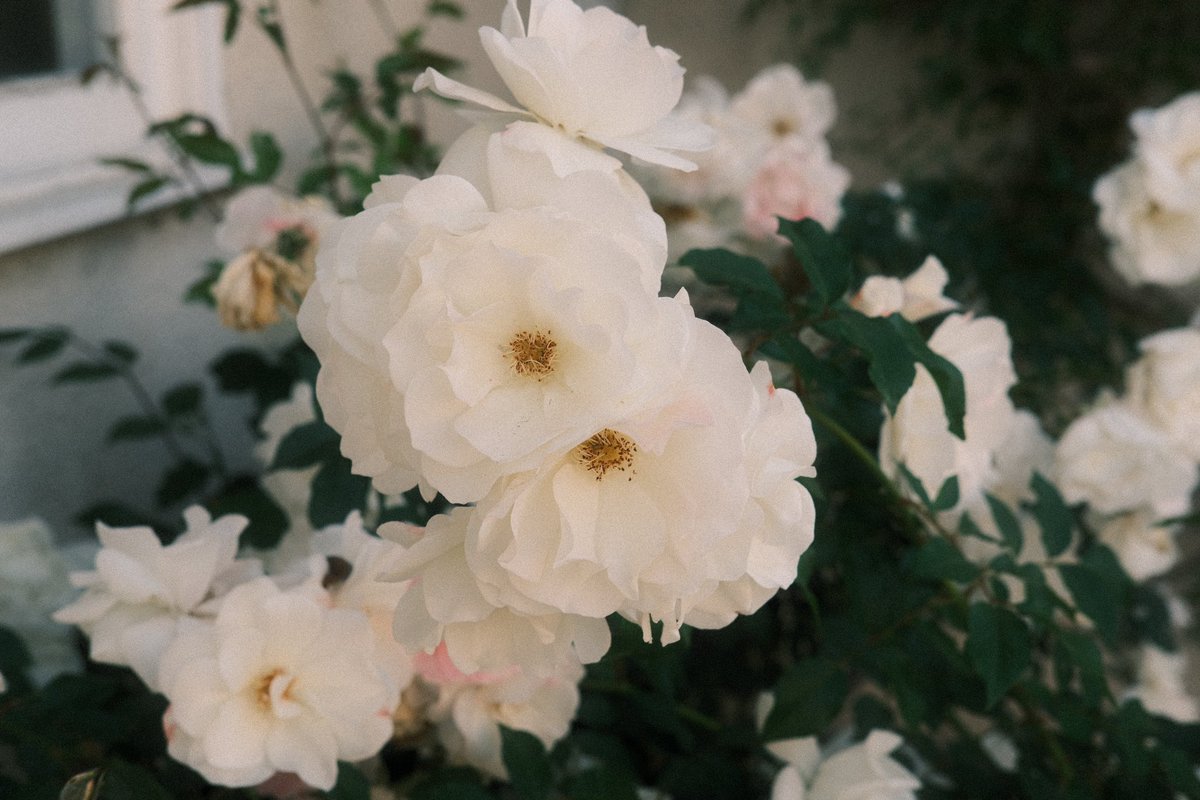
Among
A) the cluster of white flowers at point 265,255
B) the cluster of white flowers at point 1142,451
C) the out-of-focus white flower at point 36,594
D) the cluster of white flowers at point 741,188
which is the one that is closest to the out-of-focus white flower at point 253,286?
the cluster of white flowers at point 265,255

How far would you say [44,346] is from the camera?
106cm

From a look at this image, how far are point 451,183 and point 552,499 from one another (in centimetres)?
15

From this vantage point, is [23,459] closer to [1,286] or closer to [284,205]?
[1,286]

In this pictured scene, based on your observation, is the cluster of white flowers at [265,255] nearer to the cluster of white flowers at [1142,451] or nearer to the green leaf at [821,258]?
the green leaf at [821,258]

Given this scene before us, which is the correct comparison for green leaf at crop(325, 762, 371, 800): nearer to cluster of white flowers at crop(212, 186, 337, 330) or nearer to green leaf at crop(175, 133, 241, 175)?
cluster of white flowers at crop(212, 186, 337, 330)

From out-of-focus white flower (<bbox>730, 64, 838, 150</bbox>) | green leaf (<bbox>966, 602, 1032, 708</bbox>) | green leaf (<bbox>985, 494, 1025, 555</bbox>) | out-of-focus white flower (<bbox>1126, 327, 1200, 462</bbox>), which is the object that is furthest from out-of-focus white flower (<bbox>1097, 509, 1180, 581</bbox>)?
out-of-focus white flower (<bbox>730, 64, 838, 150</bbox>)

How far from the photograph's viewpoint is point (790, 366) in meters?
0.68

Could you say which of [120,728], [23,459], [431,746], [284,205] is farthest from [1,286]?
[431,746]

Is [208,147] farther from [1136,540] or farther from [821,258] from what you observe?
[1136,540]

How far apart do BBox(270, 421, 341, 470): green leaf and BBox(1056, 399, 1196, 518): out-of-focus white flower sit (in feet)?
2.62

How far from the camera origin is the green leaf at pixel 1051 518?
85 cm

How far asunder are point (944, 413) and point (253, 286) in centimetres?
60

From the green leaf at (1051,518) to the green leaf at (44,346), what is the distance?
105cm

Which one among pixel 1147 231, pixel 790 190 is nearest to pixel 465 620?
pixel 790 190
